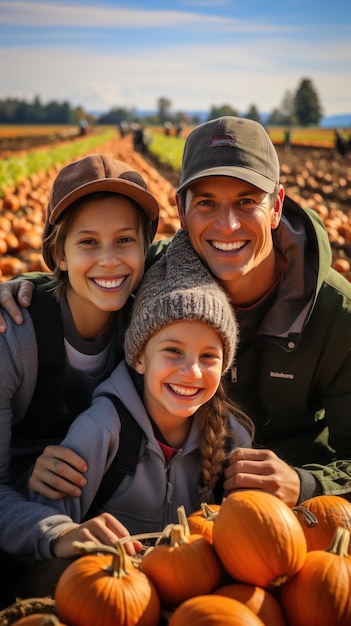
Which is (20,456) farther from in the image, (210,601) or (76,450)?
(210,601)

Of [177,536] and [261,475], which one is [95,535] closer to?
[177,536]

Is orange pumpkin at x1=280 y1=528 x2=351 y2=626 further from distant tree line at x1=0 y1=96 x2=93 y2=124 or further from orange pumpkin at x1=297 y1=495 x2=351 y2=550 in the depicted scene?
distant tree line at x1=0 y1=96 x2=93 y2=124

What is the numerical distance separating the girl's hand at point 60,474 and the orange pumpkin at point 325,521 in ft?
2.65

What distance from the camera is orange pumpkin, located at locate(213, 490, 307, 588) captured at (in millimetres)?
1752

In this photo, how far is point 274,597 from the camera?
183 cm

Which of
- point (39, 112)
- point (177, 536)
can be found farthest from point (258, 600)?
point (39, 112)

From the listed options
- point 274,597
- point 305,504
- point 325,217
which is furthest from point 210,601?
point 325,217

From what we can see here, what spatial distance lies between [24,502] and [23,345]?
25.6 inches

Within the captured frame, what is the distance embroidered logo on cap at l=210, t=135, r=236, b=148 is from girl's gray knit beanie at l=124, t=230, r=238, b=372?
1.64 ft

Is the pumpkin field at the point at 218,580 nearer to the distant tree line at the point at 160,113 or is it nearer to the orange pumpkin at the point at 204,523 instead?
the orange pumpkin at the point at 204,523

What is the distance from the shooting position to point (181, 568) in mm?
1783

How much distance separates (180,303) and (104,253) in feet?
1.65

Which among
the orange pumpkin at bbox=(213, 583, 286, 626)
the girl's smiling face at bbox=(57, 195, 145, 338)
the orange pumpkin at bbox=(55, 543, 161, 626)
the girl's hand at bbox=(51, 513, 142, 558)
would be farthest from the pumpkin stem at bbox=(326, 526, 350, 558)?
the girl's smiling face at bbox=(57, 195, 145, 338)

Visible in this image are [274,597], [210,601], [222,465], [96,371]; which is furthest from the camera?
[96,371]
